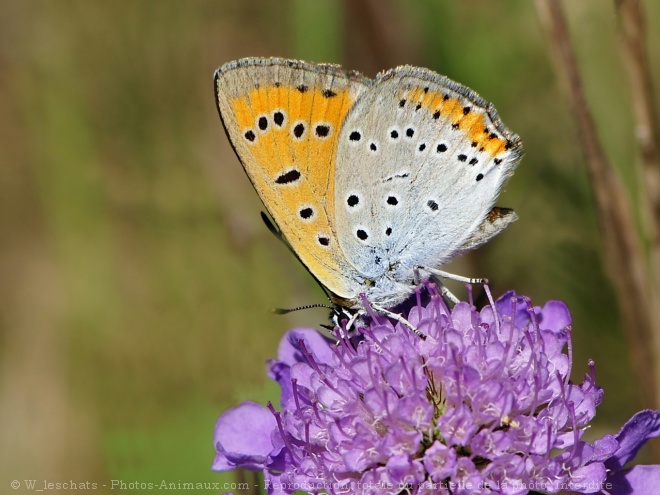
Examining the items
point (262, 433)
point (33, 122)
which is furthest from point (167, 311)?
point (262, 433)

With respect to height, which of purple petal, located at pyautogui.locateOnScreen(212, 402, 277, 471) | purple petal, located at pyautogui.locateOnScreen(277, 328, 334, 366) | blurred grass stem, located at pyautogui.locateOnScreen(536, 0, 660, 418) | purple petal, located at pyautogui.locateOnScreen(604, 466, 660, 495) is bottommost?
purple petal, located at pyautogui.locateOnScreen(604, 466, 660, 495)

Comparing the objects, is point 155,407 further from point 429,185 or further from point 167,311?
point 429,185

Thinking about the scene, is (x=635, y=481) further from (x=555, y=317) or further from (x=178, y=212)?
(x=178, y=212)

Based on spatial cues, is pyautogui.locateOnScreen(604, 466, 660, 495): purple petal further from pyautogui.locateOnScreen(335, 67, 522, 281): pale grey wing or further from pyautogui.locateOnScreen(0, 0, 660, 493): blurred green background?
pyautogui.locateOnScreen(0, 0, 660, 493): blurred green background

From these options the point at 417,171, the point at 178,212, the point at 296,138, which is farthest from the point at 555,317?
the point at 178,212

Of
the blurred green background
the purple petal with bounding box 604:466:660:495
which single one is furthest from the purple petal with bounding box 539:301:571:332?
the blurred green background

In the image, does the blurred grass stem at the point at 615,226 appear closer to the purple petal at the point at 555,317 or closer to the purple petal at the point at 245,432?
the purple petal at the point at 555,317

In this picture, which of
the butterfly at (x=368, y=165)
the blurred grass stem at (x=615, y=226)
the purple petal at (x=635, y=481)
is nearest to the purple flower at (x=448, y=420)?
the purple petal at (x=635, y=481)
